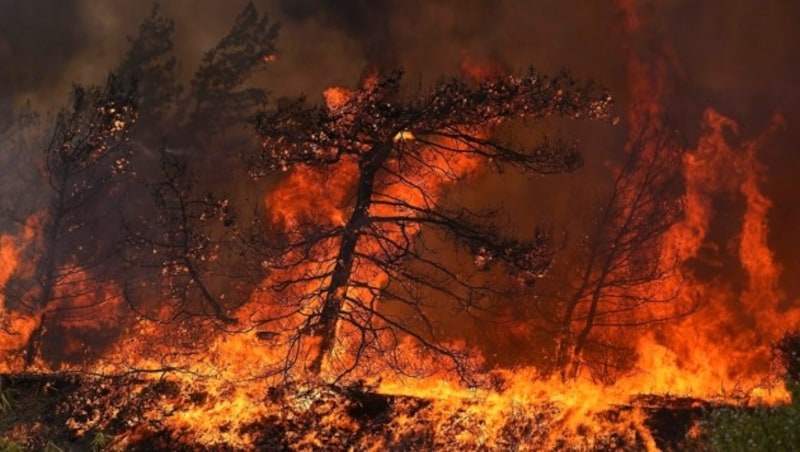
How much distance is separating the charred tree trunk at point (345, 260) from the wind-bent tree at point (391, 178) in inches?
1.1

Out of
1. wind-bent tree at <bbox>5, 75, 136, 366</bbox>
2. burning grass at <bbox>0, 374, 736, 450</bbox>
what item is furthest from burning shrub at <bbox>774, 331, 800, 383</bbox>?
wind-bent tree at <bbox>5, 75, 136, 366</bbox>

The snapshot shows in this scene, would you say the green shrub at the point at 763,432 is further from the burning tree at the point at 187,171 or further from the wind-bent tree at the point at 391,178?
the burning tree at the point at 187,171

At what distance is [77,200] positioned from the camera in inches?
838

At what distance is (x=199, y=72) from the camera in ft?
73.0

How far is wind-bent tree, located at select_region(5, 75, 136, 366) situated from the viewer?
65.2 ft

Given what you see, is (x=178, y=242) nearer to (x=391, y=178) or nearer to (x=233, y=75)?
(x=233, y=75)

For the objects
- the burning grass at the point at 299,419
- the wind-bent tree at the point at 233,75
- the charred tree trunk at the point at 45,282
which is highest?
the wind-bent tree at the point at 233,75

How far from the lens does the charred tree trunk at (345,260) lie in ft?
54.5

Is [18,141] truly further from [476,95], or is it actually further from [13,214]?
[476,95]

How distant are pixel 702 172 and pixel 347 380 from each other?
1316 centimetres

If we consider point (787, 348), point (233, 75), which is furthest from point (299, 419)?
point (787, 348)

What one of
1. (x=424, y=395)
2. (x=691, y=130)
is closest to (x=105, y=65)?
(x=424, y=395)

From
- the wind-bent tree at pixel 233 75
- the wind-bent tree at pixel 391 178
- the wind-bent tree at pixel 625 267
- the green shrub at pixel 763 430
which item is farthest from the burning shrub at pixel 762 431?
the wind-bent tree at pixel 233 75

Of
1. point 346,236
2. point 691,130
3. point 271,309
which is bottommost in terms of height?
point 271,309
